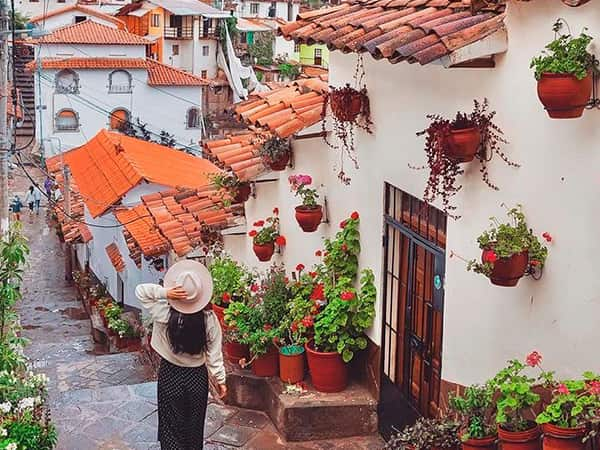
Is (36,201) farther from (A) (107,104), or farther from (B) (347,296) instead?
(B) (347,296)

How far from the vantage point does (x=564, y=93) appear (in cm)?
428

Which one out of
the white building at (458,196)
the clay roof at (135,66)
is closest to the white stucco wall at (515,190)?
the white building at (458,196)

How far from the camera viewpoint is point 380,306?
7.33 metres

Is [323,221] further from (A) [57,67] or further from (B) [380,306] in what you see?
(A) [57,67]

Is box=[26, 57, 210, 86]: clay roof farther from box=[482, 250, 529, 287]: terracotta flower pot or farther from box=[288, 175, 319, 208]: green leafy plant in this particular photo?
box=[482, 250, 529, 287]: terracotta flower pot

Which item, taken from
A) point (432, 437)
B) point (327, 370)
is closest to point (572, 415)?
point (432, 437)

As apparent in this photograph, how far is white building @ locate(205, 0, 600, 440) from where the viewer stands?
4680 mm

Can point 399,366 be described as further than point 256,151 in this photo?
No

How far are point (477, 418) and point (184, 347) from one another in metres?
2.09

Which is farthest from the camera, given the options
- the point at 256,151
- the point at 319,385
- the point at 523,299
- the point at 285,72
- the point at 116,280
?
the point at 285,72

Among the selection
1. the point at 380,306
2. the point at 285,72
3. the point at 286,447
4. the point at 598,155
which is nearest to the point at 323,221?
the point at 380,306

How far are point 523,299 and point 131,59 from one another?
38.8m

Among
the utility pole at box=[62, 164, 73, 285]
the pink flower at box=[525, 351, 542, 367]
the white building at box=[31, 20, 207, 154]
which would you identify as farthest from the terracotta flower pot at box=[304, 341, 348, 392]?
the white building at box=[31, 20, 207, 154]

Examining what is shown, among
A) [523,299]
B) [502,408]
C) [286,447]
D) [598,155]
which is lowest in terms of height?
[286,447]
